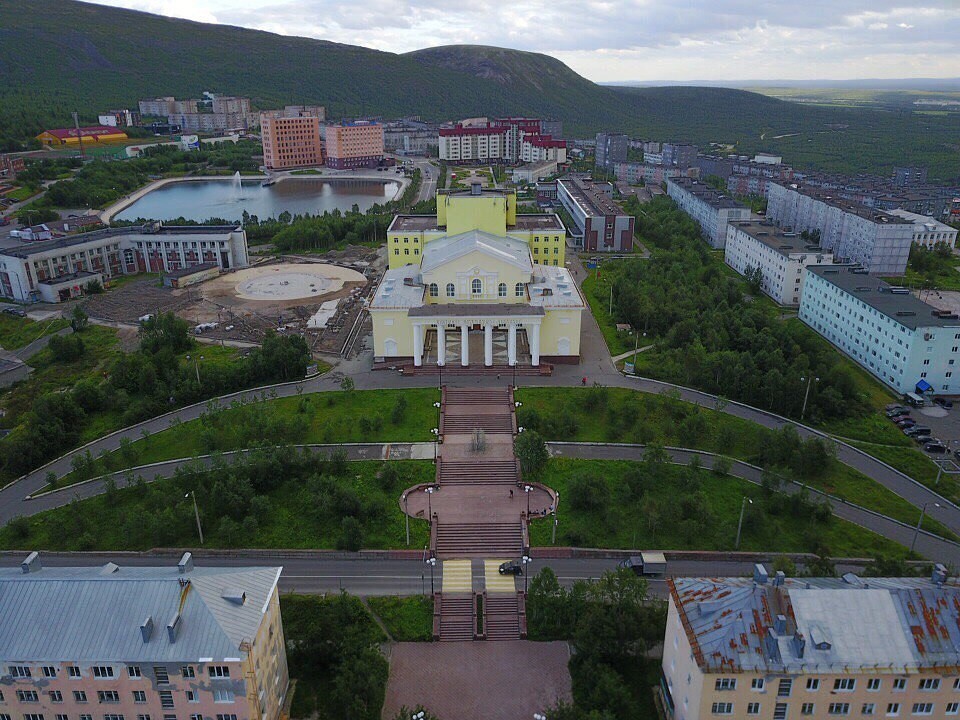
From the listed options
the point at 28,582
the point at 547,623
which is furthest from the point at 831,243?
the point at 28,582

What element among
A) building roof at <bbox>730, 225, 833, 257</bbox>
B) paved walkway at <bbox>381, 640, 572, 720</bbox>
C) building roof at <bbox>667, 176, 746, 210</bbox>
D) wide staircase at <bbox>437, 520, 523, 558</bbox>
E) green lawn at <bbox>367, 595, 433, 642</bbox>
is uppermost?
building roof at <bbox>667, 176, 746, 210</bbox>

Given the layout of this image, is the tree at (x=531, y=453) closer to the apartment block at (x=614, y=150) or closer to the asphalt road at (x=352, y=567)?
the asphalt road at (x=352, y=567)

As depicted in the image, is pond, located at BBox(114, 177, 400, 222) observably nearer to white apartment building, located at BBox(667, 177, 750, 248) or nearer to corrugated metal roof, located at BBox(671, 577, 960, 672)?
white apartment building, located at BBox(667, 177, 750, 248)

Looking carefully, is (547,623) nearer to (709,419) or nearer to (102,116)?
(709,419)

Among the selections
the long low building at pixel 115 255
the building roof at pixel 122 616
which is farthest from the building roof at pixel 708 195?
the building roof at pixel 122 616

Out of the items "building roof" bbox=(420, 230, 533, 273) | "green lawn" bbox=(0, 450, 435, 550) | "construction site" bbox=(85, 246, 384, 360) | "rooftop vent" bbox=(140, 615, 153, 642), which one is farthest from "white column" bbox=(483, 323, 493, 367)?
"rooftop vent" bbox=(140, 615, 153, 642)

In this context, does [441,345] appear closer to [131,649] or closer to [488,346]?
[488,346]
